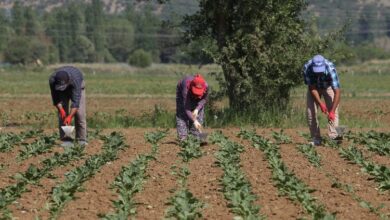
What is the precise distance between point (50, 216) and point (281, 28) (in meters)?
13.2

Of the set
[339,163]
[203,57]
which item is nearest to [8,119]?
[203,57]

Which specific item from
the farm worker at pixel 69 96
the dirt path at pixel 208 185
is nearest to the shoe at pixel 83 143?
the farm worker at pixel 69 96

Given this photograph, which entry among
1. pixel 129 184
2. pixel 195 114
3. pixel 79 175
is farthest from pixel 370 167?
pixel 195 114

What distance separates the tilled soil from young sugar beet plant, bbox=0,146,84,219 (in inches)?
4.0

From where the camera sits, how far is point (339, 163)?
484 inches

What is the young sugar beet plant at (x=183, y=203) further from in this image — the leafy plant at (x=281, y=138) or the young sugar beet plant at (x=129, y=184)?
the leafy plant at (x=281, y=138)

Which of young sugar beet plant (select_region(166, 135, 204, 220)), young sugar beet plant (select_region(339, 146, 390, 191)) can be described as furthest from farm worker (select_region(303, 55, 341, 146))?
young sugar beet plant (select_region(166, 135, 204, 220))

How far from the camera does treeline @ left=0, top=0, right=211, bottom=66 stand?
117375 mm

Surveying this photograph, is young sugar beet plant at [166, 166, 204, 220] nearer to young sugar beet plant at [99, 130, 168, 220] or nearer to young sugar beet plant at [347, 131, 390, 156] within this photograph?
young sugar beet plant at [99, 130, 168, 220]

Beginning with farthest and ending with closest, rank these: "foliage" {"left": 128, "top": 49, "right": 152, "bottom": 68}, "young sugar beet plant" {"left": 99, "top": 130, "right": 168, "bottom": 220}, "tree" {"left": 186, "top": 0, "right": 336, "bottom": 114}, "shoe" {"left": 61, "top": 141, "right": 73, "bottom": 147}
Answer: "foliage" {"left": 128, "top": 49, "right": 152, "bottom": 68} < "tree" {"left": 186, "top": 0, "right": 336, "bottom": 114} < "shoe" {"left": 61, "top": 141, "right": 73, "bottom": 147} < "young sugar beet plant" {"left": 99, "top": 130, "right": 168, "bottom": 220}

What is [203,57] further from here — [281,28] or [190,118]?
[190,118]

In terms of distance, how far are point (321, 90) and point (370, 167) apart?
350 cm

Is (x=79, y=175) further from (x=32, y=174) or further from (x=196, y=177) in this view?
(x=196, y=177)

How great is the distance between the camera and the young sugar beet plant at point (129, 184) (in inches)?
336
